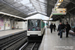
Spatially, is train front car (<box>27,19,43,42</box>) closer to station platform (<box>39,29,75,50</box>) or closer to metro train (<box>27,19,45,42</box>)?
metro train (<box>27,19,45,42</box>)

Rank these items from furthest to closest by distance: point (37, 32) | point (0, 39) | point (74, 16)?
point (74, 16) → point (0, 39) → point (37, 32)

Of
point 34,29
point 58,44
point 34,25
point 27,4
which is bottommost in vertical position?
point 58,44

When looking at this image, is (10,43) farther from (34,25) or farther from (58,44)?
(58,44)

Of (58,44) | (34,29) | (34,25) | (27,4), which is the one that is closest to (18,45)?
(34,29)

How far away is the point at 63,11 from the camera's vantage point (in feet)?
40.5

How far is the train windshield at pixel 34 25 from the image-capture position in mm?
10148

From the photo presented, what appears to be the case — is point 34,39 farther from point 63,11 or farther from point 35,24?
point 63,11

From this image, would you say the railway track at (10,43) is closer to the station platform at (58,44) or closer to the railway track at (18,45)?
the railway track at (18,45)

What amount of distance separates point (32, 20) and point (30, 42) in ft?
9.12

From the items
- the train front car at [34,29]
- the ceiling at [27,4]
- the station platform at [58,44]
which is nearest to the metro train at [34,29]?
the train front car at [34,29]

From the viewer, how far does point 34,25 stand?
404 inches

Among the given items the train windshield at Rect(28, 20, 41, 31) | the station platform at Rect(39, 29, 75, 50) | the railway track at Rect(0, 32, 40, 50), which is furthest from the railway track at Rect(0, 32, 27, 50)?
the station platform at Rect(39, 29, 75, 50)

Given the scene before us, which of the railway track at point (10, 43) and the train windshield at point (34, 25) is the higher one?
the train windshield at point (34, 25)

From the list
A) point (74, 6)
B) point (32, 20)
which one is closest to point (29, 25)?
point (32, 20)
